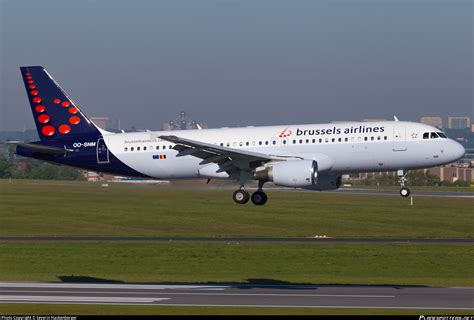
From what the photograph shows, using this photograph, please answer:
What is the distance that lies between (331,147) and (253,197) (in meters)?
5.29

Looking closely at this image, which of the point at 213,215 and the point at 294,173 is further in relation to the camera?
the point at 213,215

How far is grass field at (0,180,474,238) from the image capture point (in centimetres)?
8231

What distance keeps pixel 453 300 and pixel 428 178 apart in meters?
127

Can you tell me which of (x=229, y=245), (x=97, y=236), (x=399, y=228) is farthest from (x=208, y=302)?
(x=399, y=228)

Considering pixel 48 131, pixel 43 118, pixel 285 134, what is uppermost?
pixel 43 118

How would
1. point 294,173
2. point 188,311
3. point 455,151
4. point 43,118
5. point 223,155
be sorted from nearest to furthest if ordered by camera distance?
1. point 188,311
2. point 294,173
3. point 223,155
4. point 455,151
5. point 43,118

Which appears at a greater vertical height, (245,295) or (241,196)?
(241,196)

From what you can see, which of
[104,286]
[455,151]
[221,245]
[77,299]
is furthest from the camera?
[221,245]

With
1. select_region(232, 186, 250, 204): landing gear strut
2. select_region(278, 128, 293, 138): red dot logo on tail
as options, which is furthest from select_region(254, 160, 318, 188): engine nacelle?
select_region(278, 128, 293, 138): red dot logo on tail

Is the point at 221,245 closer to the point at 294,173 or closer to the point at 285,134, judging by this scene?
the point at 285,134

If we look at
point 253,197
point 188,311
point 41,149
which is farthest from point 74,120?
point 188,311

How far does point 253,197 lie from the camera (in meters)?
54.9

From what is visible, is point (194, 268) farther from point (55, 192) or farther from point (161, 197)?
point (55, 192)

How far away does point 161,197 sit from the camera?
103188 mm
